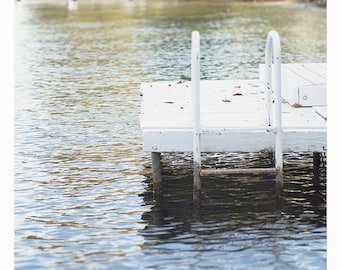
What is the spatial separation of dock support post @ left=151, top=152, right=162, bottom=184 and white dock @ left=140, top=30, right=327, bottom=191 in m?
0.34

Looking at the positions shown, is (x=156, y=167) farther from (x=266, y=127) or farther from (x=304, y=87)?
(x=304, y=87)

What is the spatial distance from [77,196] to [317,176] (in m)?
2.76

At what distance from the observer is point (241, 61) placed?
27719 mm

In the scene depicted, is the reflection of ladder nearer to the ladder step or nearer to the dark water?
the ladder step

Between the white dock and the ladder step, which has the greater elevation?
the white dock

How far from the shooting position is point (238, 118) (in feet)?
37.3

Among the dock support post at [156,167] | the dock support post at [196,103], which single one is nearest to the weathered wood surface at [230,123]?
the dock support post at [196,103]

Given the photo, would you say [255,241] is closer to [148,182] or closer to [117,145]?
[148,182]

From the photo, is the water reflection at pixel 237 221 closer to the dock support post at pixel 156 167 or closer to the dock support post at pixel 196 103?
the dock support post at pixel 156 167

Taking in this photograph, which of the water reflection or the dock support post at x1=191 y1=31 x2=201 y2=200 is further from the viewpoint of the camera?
the dock support post at x1=191 y1=31 x2=201 y2=200

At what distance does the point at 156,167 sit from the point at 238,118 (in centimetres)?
101

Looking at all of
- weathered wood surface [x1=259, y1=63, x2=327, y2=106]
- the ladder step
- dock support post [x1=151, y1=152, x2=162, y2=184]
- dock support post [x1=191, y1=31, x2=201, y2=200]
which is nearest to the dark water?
dock support post [x1=151, y1=152, x2=162, y2=184]

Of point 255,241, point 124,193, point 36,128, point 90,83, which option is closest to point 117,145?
point 36,128

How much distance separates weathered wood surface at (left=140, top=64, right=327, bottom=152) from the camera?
34.7ft
